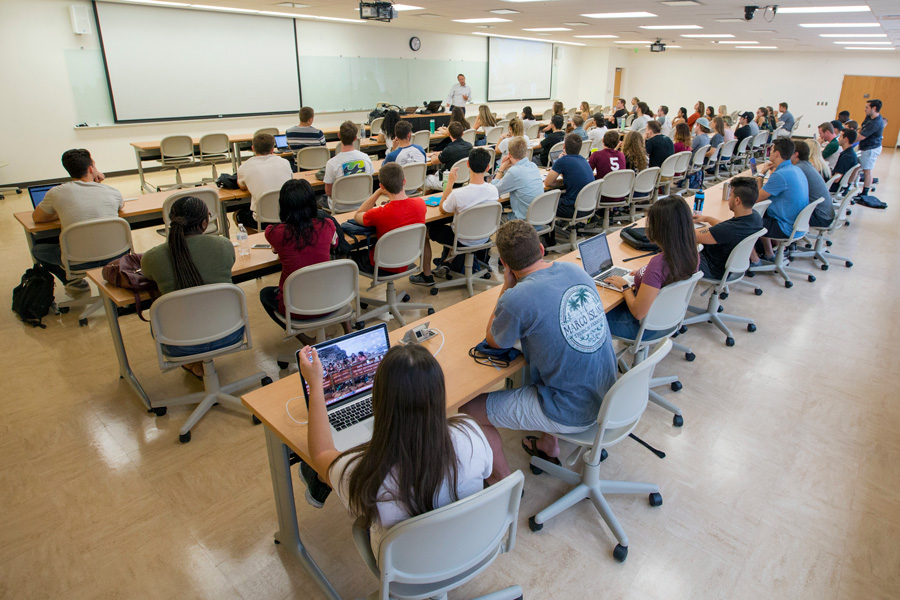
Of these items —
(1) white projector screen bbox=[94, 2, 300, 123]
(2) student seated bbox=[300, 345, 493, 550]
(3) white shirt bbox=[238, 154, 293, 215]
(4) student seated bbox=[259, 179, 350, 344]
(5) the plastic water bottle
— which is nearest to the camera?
(2) student seated bbox=[300, 345, 493, 550]

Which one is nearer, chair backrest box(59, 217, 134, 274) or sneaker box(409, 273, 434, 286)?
chair backrest box(59, 217, 134, 274)

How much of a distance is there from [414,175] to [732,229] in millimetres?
3225

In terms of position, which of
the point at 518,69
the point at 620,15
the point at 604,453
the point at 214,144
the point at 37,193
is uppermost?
the point at 620,15

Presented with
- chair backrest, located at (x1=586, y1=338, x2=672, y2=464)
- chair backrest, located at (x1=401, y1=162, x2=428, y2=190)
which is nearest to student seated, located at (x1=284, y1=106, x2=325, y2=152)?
chair backrest, located at (x1=401, y1=162, x2=428, y2=190)

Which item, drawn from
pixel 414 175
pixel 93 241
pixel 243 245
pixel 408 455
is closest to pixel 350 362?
pixel 408 455

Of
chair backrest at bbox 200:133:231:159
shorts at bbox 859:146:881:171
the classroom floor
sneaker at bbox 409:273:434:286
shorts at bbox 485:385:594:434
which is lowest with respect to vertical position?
the classroom floor

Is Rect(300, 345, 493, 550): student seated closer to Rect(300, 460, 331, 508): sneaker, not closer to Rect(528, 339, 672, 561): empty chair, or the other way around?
Rect(300, 460, 331, 508): sneaker

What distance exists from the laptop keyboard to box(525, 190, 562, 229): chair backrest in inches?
118

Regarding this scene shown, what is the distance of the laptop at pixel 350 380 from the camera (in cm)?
186

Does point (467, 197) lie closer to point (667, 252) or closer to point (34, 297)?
point (667, 252)

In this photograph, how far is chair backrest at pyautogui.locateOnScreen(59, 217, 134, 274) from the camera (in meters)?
3.73

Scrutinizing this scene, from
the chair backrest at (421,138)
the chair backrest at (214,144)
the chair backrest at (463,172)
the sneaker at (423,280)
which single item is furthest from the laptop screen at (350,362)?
the chair backrest at (214,144)

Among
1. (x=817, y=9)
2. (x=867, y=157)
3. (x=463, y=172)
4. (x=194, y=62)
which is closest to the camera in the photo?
(x=463, y=172)

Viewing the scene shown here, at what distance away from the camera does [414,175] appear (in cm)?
581
